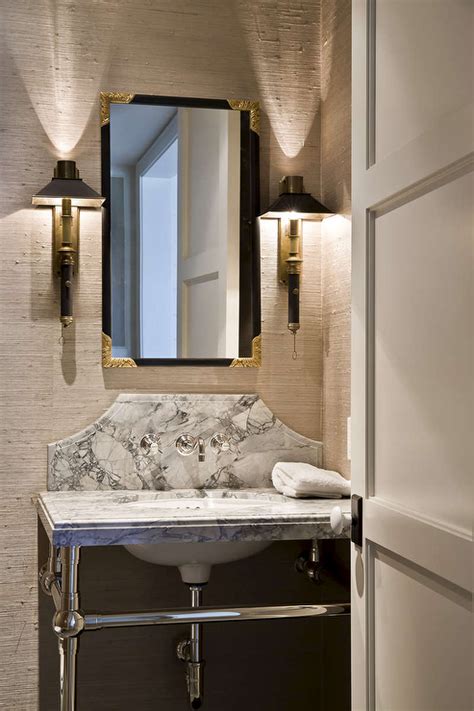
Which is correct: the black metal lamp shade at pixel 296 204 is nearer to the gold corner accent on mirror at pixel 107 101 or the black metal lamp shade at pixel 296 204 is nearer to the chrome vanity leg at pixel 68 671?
the gold corner accent on mirror at pixel 107 101

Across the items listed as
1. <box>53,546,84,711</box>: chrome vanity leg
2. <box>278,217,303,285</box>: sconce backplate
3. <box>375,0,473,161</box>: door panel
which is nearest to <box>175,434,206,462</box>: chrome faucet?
<box>278,217,303,285</box>: sconce backplate

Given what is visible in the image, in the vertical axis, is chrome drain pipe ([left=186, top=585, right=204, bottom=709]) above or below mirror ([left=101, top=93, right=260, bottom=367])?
below

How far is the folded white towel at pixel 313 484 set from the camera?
2.45 m

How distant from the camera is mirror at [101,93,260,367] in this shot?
2697 mm

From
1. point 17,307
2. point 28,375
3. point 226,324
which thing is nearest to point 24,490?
point 28,375

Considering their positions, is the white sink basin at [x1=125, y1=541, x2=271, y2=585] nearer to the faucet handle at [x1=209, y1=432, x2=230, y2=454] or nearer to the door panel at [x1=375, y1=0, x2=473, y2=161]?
the faucet handle at [x1=209, y1=432, x2=230, y2=454]

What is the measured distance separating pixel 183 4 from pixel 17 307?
1089 mm

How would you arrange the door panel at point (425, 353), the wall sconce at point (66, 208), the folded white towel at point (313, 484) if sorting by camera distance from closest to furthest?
the door panel at point (425, 353) → the folded white towel at point (313, 484) → the wall sconce at point (66, 208)

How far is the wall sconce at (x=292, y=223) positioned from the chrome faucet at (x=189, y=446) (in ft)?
1.52

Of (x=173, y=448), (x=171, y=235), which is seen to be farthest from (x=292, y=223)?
(x=173, y=448)

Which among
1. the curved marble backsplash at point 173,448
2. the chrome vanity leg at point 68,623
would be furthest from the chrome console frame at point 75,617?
the curved marble backsplash at point 173,448

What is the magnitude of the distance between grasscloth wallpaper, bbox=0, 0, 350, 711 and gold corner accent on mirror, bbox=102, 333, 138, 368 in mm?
30

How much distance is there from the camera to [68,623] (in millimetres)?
2029

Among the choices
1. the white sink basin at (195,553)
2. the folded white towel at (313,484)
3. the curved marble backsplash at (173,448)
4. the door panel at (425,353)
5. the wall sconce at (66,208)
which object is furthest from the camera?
the curved marble backsplash at (173,448)
